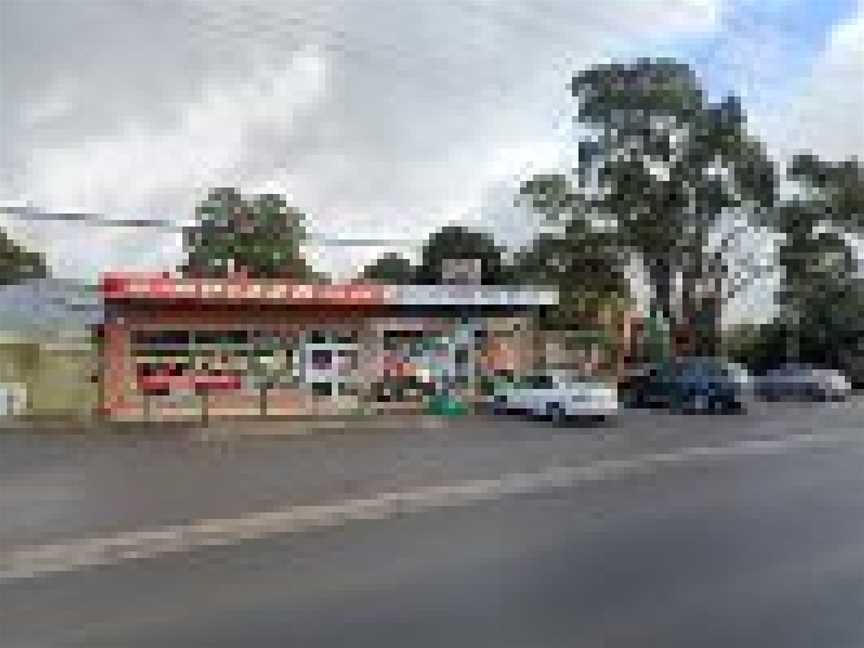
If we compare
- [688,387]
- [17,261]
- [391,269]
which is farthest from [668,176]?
[17,261]

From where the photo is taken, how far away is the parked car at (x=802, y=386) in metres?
51.7

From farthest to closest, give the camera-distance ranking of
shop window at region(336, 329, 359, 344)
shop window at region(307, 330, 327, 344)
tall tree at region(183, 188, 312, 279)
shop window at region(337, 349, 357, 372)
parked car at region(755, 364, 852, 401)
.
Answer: tall tree at region(183, 188, 312, 279) < parked car at region(755, 364, 852, 401) < shop window at region(336, 329, 359, 344) < shop window at region(337, 349, 357, 372) < shop window at region(307, 330, 327, 344)

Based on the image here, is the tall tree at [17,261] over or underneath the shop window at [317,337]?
over

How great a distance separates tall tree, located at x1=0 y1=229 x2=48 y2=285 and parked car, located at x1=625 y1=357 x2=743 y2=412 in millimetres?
45450

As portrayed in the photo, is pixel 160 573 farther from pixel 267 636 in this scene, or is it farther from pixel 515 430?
pixel 515 430

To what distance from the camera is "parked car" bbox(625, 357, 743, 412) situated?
41375 millimetres

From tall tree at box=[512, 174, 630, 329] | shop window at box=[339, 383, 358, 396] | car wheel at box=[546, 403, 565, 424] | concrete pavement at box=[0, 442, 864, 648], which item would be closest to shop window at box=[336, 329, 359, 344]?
shop window at box=[339, 383, 358, 396]

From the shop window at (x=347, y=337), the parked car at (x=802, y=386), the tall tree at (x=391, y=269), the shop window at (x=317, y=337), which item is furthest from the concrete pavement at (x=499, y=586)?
the tall tree at (x=391, y=269)

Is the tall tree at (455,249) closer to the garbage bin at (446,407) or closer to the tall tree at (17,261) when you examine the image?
the tall tree at (17,261)

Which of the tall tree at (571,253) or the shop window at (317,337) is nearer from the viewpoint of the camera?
the shop window at (317,337)

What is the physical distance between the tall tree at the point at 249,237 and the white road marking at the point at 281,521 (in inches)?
2103

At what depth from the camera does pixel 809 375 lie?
52875 millimetres

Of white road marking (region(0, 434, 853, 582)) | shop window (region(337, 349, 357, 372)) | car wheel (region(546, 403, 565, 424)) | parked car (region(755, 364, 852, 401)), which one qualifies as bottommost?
white road marking (region(0, 434, 853, 582))

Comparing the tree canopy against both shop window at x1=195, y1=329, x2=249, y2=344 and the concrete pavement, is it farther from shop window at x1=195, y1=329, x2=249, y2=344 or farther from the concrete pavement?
the concrete pavement
